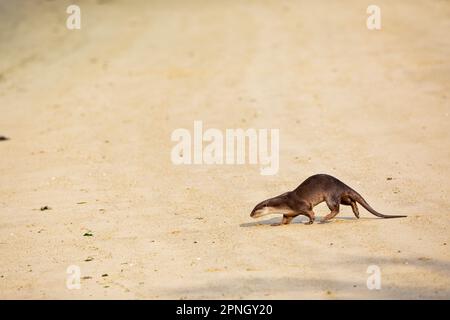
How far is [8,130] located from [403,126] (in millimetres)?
7323

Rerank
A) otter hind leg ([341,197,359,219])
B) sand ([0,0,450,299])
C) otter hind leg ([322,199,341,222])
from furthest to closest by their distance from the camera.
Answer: otter hind leg ([341,197,359,219]) < otter hind leg ([322,199,341,222]) < sand ([0,0,450,299])

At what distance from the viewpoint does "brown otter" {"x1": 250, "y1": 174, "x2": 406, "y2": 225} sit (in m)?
10.6

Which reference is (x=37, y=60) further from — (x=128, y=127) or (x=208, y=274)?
(x=208, y=274)

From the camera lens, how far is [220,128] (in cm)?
1658

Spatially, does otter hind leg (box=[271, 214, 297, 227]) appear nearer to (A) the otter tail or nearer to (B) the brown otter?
(B) the brown otter

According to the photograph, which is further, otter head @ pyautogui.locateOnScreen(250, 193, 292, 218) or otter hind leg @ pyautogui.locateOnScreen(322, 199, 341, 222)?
otter head @ pyautogui.locateOnScreen(250, 193, 292, 218)

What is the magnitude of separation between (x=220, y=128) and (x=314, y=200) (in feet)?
20.1

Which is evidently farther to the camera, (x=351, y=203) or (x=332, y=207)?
(x=351, y=203)

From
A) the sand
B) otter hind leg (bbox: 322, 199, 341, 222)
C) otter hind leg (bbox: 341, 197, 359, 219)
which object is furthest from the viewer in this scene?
otter hind leg (bbox: 341, 197, 359, 219)

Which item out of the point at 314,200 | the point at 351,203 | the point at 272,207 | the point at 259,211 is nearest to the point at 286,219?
the point at 272,207

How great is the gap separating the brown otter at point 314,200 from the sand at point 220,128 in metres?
0.23

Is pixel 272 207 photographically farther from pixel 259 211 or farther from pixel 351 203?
pixel 351 203

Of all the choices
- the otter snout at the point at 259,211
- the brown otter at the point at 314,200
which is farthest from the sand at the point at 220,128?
the brown otter at the point at 314,200

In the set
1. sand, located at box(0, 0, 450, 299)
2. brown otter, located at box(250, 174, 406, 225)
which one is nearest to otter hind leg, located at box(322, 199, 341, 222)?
brown otter, located at box(250, 174, 406, 225)
